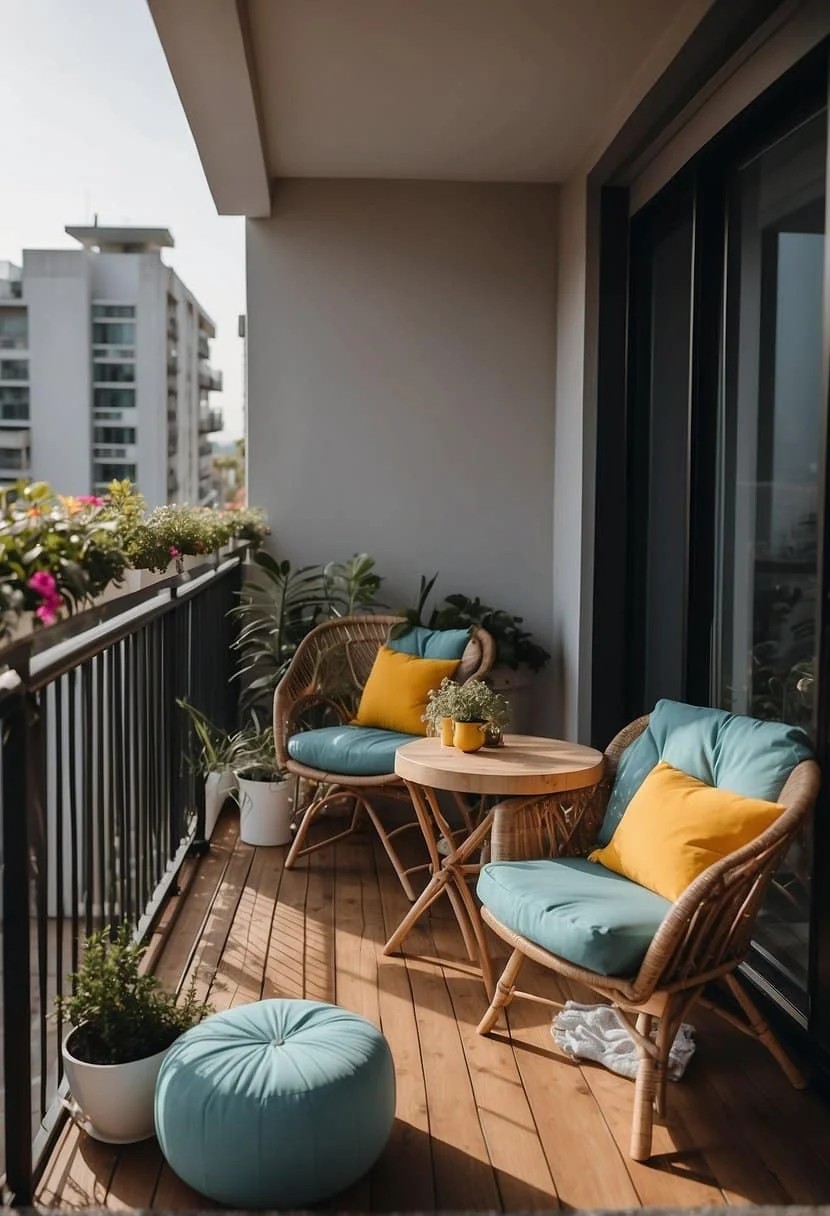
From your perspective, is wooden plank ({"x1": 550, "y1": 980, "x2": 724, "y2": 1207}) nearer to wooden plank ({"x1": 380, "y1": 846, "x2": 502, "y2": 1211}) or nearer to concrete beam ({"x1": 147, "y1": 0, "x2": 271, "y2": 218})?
wooden plank ({"x1": 380, "y1": 846, "x2": 502, "y2": 1211})

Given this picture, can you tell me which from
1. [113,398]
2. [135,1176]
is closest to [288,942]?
[135,1176]

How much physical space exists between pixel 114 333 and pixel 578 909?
26856 mm

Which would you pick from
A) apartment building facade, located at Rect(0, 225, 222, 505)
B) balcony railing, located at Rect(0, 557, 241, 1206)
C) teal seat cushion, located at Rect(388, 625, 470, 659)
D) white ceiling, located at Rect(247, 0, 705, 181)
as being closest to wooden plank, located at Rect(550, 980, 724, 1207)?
balcony railing, located at Rect(0, 557, 241, 1206)

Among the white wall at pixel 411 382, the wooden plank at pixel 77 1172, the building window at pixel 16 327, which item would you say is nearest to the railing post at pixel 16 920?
the wooden plank at pixel 77 1172

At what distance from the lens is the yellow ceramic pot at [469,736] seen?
131 inches

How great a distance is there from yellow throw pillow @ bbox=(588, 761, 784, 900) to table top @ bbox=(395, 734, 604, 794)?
0.76 feet

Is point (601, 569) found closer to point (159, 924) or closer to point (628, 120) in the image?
point (628, 120)

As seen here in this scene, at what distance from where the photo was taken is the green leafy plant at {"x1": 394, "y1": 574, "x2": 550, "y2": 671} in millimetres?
5051

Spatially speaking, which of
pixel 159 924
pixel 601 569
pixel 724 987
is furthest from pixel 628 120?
pixel 159 924

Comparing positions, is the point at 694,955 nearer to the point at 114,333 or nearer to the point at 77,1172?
the point at 77,1172

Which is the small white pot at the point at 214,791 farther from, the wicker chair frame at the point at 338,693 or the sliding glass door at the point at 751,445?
the sliding glass door at the point at 751,445

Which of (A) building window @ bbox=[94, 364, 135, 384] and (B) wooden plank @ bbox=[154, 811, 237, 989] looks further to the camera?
(A) building window @ bbox=[94, 364, 135, 384]

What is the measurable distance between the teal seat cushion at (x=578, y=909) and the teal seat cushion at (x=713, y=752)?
0.28 metres

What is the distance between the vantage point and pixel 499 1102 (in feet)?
8.21
